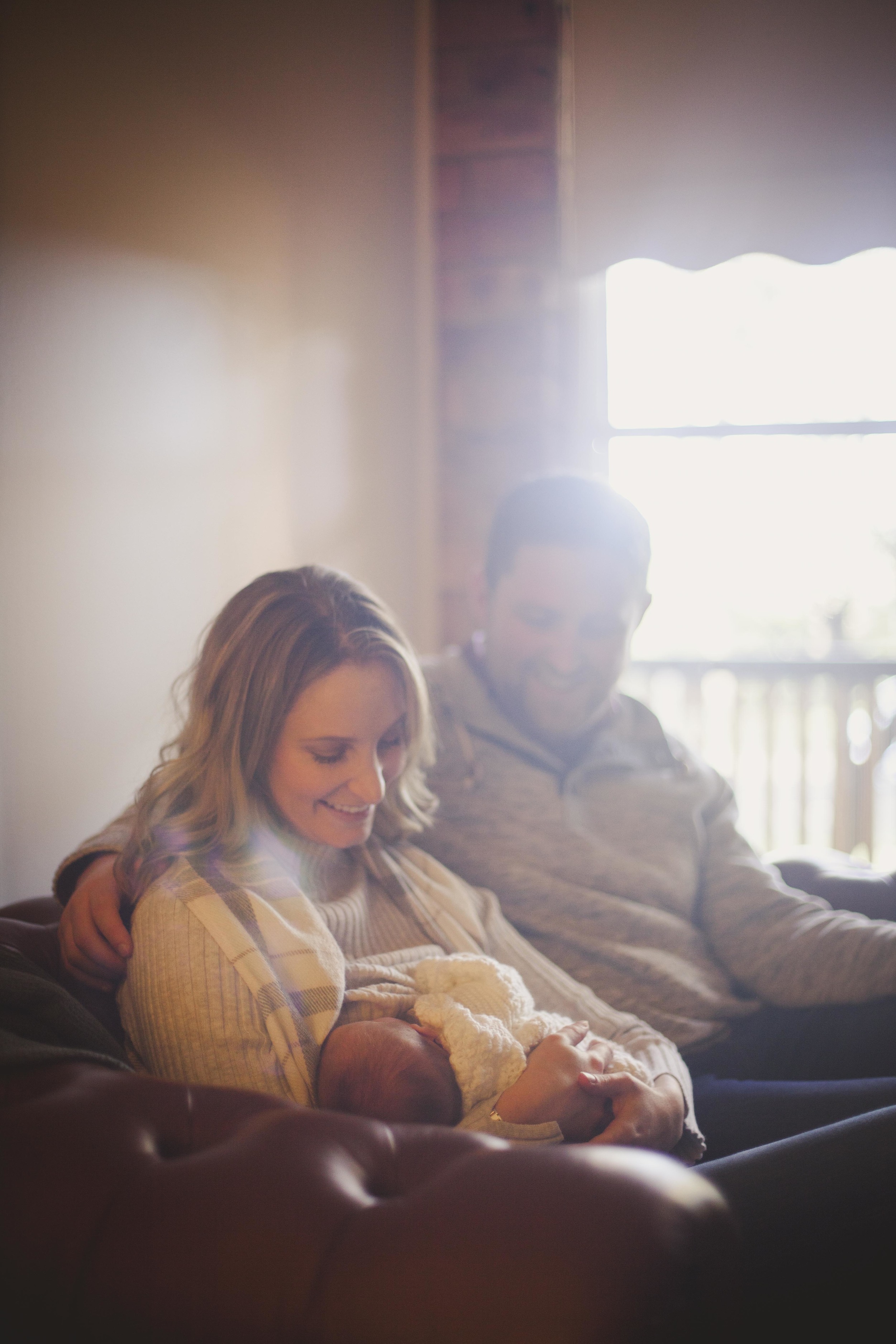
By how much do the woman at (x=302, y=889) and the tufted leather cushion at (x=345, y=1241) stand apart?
0.26m

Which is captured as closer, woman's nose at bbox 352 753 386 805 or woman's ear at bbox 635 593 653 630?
woman's nose at bbox 352 753 386 805

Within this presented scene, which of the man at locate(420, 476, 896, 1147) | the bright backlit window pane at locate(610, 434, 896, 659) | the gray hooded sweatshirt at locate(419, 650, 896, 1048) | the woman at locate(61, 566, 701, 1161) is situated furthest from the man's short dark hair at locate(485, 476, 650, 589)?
the bright backlit window pane at locate(610, 434, 896, 659)

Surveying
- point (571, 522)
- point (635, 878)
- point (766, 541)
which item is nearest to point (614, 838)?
point (635, 878)

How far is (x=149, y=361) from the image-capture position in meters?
1.47

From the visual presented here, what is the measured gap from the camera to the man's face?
1453 millimetres

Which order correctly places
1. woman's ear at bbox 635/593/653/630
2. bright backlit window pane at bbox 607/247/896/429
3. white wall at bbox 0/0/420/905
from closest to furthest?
white wall at bbox 0/0/420/905, woman's ear at bbox 635/593/653/630, bright backlit window pane at bbox 607/247/896/429

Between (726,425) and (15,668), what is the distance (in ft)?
8.56

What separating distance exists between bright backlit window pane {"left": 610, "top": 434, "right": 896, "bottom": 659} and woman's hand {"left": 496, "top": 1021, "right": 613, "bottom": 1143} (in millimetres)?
2466

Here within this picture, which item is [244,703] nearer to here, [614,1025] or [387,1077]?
[387,1077]

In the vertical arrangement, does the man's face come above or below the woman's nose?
above

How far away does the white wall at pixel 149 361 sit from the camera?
1.19 metres

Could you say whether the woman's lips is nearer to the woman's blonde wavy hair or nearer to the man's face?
the woman's blonde wavy hair

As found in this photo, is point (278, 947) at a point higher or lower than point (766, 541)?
lower

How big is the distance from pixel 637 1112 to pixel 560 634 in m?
0.75
